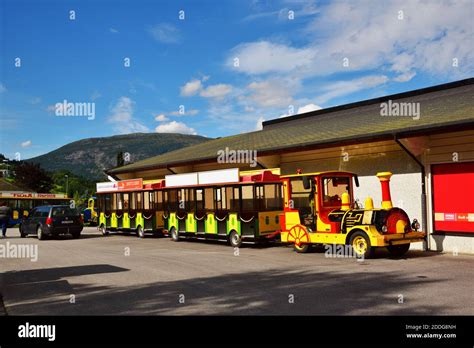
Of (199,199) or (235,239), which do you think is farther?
(199,199)

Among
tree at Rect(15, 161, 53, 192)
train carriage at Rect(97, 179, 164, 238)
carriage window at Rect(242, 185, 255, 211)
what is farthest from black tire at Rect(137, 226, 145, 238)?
tree at Rect(15, 161, 53, 192)

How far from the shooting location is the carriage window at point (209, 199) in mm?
19203

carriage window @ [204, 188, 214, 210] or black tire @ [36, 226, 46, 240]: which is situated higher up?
carriage window @ [204, 188, 214, 210]

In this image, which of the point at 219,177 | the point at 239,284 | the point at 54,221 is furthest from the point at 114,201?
the point at 239,284

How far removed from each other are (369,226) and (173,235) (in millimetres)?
11089

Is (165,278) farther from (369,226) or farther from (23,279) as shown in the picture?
(369,226)

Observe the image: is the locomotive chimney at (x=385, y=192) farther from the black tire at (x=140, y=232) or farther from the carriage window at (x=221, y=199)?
the black tire at (x=140, y=232)

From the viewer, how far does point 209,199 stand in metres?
19.4

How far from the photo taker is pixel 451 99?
17.7 metres

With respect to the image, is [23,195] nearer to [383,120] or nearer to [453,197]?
[383,120]

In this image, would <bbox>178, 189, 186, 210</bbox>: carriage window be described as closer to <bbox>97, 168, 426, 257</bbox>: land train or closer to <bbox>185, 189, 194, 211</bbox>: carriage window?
<bbox>97, 168, 426, 257</bbox>: land train

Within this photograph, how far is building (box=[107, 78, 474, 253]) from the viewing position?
14.0m

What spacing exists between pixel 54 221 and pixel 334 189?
49.1ft
